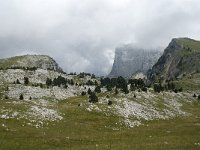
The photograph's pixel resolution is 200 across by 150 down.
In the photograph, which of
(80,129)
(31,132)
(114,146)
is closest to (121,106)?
(80,129)

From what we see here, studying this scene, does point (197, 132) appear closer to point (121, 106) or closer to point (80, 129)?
point (80, 129)

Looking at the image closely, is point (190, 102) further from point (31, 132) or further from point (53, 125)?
point (31, 132)

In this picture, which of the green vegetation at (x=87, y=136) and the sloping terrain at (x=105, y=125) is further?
the sloping terrain at (x=105, y=125)

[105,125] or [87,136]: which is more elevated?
[105,125]

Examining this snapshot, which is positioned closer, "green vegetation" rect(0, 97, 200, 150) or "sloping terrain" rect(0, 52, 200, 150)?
"green vegetation" rect(0, 97, 200, 150)

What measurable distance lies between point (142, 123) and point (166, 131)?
19762 millimetres

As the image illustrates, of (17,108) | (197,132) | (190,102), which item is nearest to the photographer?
(197,132)

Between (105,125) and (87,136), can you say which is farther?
(105,125)

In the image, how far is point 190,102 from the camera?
147875 millimetres

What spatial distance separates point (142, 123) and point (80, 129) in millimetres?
23747

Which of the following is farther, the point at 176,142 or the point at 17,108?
the point at 17,108

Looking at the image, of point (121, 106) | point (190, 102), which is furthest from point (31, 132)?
point (190, 102)

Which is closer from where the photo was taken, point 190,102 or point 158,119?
point 158,119

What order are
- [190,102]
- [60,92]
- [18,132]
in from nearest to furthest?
[18,132] → [190,102] → [60,92]
